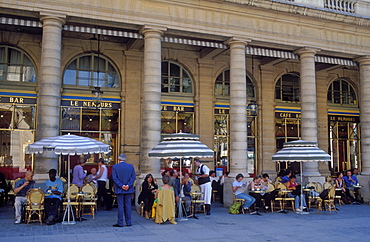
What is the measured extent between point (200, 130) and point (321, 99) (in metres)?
8.12

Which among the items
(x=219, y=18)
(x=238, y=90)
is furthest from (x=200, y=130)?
(x=219, y=18)

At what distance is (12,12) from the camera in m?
13.1

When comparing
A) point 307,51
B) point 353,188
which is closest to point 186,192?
point 353,188

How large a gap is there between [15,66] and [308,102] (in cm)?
1315

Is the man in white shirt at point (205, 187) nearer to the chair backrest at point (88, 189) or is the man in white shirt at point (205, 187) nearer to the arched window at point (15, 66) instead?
the chair backrest at point (88, 189)

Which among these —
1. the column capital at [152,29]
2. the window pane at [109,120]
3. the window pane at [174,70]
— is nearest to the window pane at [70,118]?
the window pane at [109,120]

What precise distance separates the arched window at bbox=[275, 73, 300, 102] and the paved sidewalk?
10596mm

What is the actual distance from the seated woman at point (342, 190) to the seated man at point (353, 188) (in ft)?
0.74

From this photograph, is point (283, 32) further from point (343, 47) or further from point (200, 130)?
point (200, 130)

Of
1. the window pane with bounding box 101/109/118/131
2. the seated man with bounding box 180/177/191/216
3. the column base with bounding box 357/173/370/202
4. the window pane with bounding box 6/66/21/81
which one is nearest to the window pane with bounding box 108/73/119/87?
the window pane with bounding box 101/109/118/131

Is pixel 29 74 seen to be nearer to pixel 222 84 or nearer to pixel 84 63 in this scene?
pixel 84 63

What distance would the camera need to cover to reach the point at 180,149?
35.5 ft

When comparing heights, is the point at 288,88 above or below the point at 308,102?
above

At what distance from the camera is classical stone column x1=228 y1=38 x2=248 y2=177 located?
1541 centimetres
